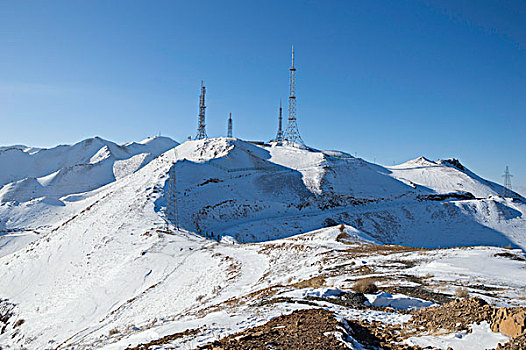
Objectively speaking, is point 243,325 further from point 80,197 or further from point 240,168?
point 80,197

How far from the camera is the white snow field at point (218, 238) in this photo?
555 inches

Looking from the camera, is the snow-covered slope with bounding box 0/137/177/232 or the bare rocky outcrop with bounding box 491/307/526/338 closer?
the bare rocky outcrop with bounding box 491/307/526/338

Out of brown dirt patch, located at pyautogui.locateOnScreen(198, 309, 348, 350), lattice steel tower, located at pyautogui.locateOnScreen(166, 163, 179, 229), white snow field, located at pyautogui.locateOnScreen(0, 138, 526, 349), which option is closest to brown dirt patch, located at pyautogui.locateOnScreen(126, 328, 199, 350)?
white snow field, located at pyautogui.locateOnScreen(0, 138, 526, 349)

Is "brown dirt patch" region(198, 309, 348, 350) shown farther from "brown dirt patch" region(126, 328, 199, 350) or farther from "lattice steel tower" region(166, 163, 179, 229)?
"lattice steel tower" region(166, 163, 179, 229)

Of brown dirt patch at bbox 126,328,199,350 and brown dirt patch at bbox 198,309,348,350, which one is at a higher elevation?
brown dirt patch at bbox 198,309,348,350

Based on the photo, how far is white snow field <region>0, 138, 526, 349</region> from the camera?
→ 14094mm

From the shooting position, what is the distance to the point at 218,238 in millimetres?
37812

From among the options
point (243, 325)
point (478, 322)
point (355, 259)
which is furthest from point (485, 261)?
point (243, 325)

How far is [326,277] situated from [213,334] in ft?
24.5

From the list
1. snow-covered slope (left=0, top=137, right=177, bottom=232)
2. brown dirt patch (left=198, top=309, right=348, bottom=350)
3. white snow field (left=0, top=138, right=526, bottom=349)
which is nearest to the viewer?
brown dirt patch (left=198, top=309, right=348, bottom=350)

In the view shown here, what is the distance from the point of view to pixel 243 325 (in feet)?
29.0

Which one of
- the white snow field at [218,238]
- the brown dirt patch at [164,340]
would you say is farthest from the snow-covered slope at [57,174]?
the brown dirt patch at [164,340]

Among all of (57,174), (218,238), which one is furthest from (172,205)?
(57,174)

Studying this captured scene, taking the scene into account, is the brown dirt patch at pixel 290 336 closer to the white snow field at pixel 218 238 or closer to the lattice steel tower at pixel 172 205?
the white snow field at pixel 218 238
